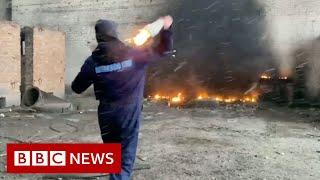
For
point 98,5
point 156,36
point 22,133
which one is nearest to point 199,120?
point 22,133

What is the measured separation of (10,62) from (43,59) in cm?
187

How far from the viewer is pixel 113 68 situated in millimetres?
3416

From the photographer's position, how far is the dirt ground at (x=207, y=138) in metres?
5.52

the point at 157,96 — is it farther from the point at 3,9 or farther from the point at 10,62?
the point at 3,9

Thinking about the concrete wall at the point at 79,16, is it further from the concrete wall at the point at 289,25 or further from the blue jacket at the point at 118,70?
the blue jacket at the point at 118,70

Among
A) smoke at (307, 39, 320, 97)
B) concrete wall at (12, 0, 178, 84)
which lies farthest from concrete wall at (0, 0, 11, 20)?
smoke at (307, 39, 320, 97)

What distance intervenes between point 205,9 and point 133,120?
15121 mm

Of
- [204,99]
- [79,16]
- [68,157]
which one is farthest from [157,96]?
[68,157]

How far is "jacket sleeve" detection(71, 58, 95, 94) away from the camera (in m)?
3.49

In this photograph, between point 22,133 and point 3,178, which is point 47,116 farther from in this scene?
point 3,178

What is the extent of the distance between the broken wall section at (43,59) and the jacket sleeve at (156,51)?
40.0 ft

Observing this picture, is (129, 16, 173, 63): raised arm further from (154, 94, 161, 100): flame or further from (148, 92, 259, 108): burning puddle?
(154, 94, 161, 100): flame

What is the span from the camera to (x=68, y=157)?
3988 millimetres

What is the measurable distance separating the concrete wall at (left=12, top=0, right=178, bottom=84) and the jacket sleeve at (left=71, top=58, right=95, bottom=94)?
50.5ft
